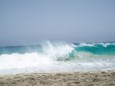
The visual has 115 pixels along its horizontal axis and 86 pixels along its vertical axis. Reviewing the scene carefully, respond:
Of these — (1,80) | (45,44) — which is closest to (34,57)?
(45,44)

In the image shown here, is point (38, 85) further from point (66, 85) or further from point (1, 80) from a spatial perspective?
point (1, 80)

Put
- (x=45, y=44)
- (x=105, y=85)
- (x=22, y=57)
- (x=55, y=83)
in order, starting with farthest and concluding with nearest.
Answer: (x=45, y=44) < (x=22, y=57) < (x=55, y=83) < (x=105, y=85)

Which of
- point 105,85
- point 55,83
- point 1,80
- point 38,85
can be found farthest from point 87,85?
point 1,80

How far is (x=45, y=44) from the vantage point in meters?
24.7

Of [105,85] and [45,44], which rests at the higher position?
[45,44]

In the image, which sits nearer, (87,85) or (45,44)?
(87,85)

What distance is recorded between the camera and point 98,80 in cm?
698

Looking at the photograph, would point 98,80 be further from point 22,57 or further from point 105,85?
point 22,57

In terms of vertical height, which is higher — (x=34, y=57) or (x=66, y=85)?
(x=34, y=57)

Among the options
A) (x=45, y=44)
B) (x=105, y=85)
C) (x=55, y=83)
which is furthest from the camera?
(x=45, y=44)

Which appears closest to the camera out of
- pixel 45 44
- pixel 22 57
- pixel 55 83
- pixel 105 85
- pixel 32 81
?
pixel 105 85

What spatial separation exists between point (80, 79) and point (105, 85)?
1275 mm

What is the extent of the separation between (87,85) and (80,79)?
1.00 metres

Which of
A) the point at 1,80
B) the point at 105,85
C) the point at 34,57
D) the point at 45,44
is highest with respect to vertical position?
the point at 45,44
